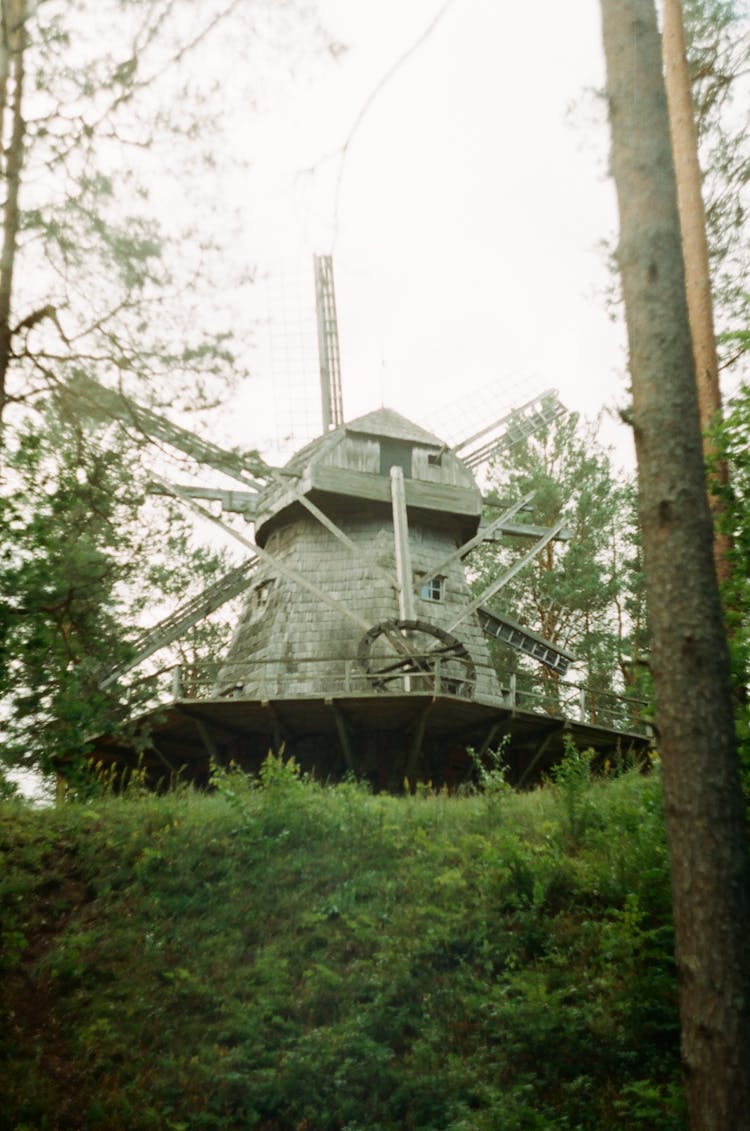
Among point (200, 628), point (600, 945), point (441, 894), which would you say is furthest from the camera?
point (200, 628)

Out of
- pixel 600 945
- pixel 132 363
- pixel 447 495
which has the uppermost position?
pixel 447 495

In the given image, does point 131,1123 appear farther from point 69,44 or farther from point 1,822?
point 69,44

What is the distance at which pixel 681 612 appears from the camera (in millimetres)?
5195

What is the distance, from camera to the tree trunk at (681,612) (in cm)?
465

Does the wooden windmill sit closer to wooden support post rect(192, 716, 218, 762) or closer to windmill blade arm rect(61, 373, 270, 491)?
wooden support post rect(192, 716, 218, 762)

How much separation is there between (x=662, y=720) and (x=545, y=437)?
26.2 m

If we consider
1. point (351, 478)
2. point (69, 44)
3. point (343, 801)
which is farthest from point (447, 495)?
point (69, 44)

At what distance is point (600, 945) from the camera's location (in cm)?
789

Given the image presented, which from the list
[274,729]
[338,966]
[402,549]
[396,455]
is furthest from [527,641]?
[338,966]

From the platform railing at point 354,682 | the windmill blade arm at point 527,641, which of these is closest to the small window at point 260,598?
the platform railing at point 354,682

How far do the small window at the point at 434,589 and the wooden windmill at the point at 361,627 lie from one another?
32 mm

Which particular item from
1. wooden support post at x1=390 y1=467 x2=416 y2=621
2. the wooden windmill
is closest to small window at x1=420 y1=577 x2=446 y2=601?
the wooden windmill

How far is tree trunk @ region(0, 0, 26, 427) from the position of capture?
8.05 metres

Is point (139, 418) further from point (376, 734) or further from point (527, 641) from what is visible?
point (527, 641)
